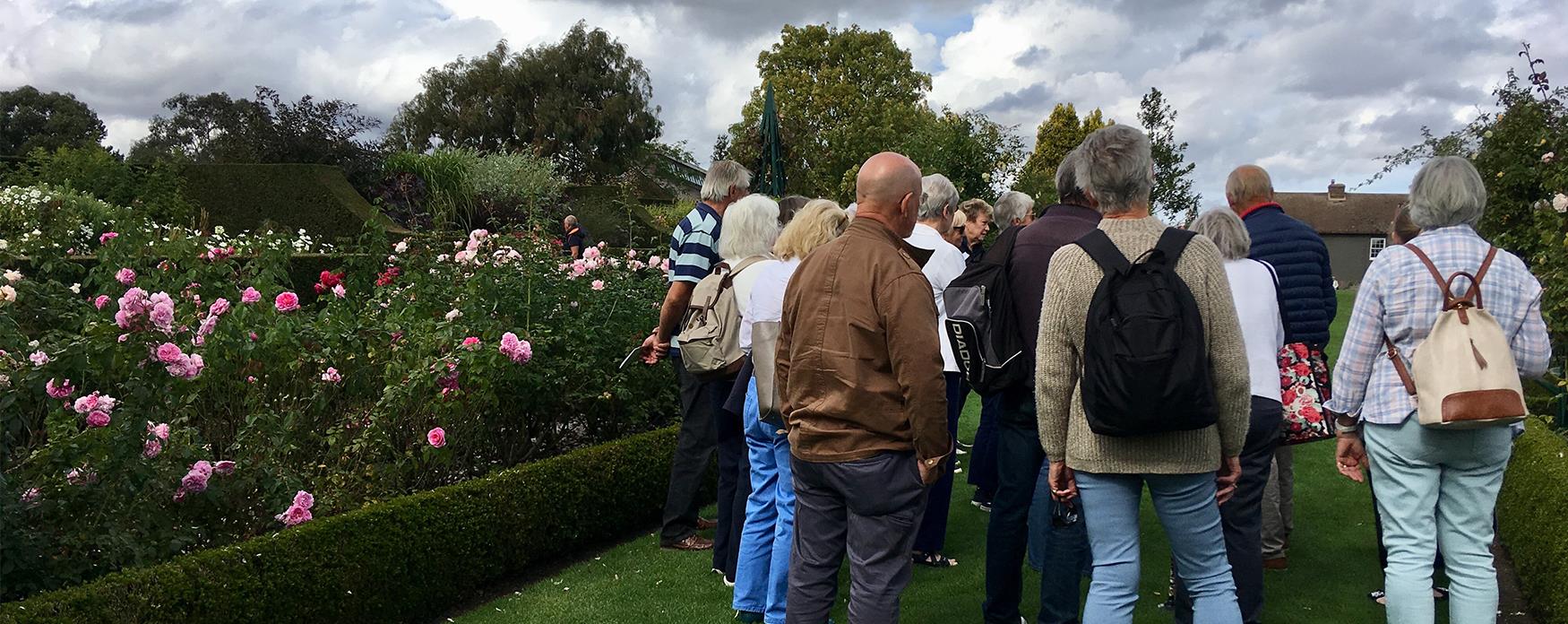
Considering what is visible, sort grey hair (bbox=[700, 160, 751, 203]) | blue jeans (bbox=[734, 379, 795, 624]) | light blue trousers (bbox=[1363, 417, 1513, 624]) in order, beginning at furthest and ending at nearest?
grey hair (bbox=[700, 160, 751, 203])
blue jeans (bbox=[734, 379, 795, 624])
light blue trousers (bbox=[1363, 417, 1513, 624])

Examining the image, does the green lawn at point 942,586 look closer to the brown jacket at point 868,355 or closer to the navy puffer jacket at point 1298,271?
the navy puffer jacket at point 1298,271

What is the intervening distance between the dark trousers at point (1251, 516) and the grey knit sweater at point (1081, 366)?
1068 millimetres

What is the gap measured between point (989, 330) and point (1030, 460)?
516 millimetres

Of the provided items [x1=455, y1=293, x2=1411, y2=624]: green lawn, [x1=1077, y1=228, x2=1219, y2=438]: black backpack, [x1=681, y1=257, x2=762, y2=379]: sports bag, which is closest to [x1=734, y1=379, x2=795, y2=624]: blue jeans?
[x1=455, y1=293, x2=1411, y2=624]: green lawn

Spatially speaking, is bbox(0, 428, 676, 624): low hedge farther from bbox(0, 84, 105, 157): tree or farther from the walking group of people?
bbox(0, 84, 105, 157): tree

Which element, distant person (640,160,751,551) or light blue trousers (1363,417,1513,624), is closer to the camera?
light blue trousers (1363,417,1513,624)

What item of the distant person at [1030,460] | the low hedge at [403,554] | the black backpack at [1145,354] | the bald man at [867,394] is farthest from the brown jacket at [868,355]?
the low hedge at [403,554]

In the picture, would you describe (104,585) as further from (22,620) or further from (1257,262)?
(1257,262)

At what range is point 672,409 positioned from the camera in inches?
296

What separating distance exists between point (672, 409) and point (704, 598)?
105 inches

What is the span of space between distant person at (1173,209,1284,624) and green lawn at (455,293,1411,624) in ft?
1.75

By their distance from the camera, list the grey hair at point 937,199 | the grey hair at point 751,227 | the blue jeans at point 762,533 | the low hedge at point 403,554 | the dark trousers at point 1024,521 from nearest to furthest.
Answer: the low hedge at point 403,554
the dark trousers at point 1024,521
the blue jeans at point 762,533
the grey hair at point 751,227
the grey hair at point 937,199

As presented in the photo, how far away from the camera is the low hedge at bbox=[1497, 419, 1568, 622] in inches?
161

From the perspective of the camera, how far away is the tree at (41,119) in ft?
200
